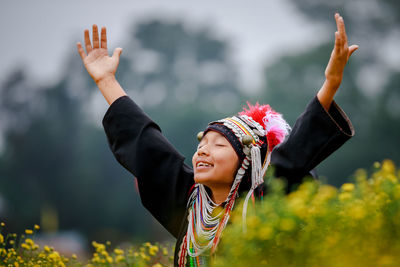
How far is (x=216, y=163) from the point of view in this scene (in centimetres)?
291

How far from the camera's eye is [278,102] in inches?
1195

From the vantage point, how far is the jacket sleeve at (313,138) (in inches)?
104

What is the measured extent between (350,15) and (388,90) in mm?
7191

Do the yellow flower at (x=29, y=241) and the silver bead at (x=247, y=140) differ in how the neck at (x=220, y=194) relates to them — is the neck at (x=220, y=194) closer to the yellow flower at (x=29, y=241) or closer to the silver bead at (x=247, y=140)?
the silver bead at (x=247, y=140)

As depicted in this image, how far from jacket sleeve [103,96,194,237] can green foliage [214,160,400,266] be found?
1178 mm

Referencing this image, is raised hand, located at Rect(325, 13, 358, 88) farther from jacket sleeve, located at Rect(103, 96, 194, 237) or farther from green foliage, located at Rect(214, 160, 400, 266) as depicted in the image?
jacket sleeve, located at Rect(103, 96, 194, 237)

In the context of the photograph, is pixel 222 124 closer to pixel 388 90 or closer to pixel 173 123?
pixel 388 90

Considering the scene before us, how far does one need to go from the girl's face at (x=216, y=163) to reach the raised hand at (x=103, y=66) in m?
0.69

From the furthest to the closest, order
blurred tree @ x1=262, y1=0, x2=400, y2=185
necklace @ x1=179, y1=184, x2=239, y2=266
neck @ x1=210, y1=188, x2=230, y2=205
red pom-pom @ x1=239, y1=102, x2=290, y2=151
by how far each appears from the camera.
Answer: blurred tree @ x1=262, y1=0, x2=400, y2=185, red pom-pom @ x1=239, y1=102, x2=290, y2=151, neck @ x1=210, y1=188, x2=230, y2=205, necklace @ x1=179, y1=184, x2=239, y2=266

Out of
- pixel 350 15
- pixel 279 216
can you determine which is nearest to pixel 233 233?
pixel 279 216

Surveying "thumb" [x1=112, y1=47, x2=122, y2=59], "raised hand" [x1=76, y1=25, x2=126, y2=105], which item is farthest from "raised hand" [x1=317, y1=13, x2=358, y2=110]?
"thumb" [x1=112, y1=47, x2=122, y2=59]

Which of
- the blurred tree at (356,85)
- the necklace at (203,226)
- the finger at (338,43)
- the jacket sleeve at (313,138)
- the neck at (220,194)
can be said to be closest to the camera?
the finger at (338,43)

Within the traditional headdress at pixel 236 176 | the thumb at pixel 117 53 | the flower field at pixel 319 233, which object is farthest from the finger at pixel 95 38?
the flower field at pixel 319 233

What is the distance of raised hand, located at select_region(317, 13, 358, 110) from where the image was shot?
2.56 m
